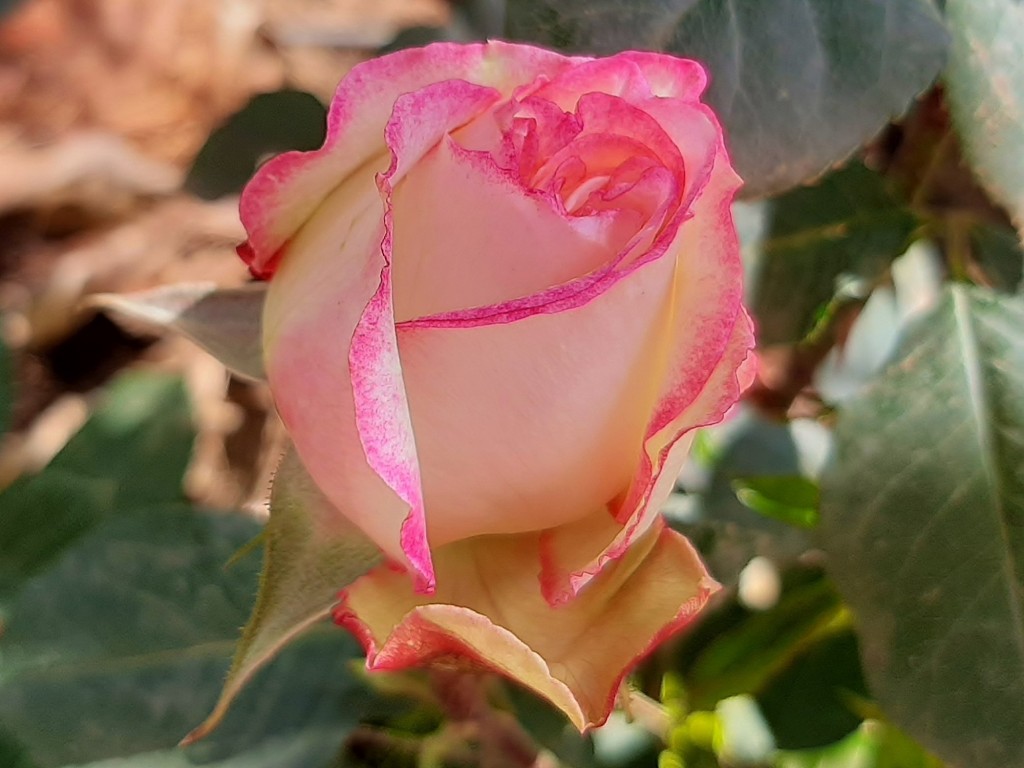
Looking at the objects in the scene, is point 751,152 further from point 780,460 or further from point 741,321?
point 780,460

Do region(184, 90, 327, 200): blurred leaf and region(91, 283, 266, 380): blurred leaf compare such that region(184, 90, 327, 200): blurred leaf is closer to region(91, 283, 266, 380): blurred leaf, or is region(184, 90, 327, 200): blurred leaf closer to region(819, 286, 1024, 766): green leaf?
region(91, 283, 266, 380): blurred leaf

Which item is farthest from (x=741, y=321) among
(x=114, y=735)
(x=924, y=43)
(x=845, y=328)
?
(x=845, y=328)

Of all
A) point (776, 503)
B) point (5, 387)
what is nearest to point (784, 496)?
point (776, 503)

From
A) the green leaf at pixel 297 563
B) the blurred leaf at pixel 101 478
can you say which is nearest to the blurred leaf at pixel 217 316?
the green leaf at pixel 297 563

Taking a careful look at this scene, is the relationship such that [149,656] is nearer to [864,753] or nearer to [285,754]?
[285,754]

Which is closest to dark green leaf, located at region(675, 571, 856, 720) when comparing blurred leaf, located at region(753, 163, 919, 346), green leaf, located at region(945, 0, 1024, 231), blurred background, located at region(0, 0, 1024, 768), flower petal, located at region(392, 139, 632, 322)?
blurred background, located at region(0, 0, 1024, 768)

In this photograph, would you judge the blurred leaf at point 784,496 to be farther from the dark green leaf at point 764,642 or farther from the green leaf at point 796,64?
the green leaf at point 796,64
